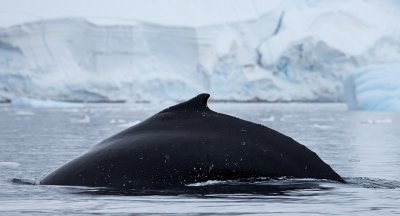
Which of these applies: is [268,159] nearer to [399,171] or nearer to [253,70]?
[399,171]

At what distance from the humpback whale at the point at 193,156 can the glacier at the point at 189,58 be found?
47793mm

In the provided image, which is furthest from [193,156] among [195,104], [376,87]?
[376,87]

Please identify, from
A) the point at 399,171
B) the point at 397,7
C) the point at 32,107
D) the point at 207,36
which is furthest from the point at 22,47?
the point at 399,171

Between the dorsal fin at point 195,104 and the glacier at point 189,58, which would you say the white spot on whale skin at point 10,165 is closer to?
the dorsal fin at point 195,104

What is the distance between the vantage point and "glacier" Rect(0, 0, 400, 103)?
54.4 m

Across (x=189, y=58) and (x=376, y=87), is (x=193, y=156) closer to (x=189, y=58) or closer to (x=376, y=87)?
(x=376, y=87)

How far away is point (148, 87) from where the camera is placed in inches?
2222

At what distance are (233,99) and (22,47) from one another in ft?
50.0

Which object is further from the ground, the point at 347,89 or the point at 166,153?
the point at 347,89

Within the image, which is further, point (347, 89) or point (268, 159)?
point (347, 89)

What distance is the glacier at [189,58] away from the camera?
5444 centimetres

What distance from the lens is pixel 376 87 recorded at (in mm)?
40094

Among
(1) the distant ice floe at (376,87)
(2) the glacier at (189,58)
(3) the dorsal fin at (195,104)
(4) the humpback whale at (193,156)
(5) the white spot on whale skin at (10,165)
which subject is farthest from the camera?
(2) the glacier at (189,58)

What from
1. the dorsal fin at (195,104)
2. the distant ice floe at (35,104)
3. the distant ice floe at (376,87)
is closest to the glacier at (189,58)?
the distant ice floe at (35,104)
